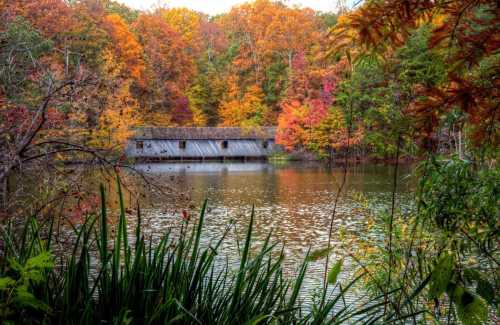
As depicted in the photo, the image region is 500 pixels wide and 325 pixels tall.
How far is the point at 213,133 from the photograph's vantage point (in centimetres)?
5616

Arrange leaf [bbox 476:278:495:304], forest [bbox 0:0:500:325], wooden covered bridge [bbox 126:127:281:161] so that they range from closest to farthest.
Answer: forest [bbox 0:0:500:325] → leaf [bbox 476:278:495:304] → wooden covered bridge [bbox 126:127:281:161]

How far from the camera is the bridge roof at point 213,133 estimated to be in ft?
179

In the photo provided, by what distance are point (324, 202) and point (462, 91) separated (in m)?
A: 19.3

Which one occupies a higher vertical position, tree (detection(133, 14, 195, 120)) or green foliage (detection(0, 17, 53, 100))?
tree (detection(133, 14, 195, 120))

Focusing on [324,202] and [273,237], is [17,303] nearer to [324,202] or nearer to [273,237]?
[273,237]

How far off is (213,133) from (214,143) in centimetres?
120

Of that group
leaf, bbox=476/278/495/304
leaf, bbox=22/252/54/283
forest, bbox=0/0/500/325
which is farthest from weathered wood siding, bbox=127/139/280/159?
leaf, bbox=22/252/54/283

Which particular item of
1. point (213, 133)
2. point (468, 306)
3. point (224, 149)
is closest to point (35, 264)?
point (468, 306)

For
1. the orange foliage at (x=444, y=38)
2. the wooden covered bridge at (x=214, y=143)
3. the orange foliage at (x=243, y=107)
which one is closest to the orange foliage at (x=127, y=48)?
the wooden covered bridge at (x=214, y=143)

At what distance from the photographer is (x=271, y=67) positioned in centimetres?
5997

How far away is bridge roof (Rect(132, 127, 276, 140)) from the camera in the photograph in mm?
54500

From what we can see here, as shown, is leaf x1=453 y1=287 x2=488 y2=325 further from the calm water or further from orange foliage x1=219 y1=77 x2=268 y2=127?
orange foliage x1=219 y1=77 x2=268 y2=127

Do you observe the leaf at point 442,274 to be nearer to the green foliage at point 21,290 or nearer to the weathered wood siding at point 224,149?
the green foliage at point 21,290

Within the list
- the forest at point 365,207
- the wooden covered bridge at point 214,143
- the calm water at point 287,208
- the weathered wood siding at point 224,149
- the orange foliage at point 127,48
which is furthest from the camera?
the weathered wood siding at point 224,149
